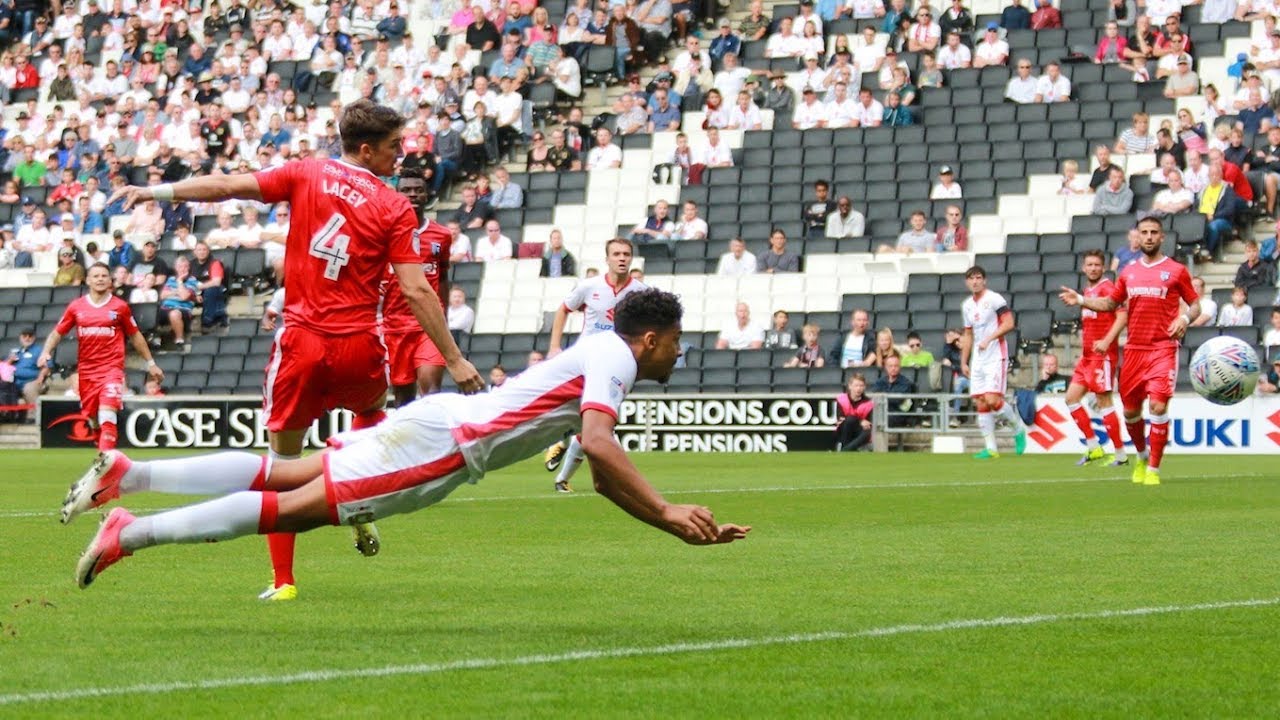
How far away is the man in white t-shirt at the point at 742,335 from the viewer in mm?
30391

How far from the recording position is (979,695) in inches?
246

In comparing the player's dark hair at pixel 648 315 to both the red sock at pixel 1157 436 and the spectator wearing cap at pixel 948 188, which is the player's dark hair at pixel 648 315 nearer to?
the red sock at pixel 1157 436

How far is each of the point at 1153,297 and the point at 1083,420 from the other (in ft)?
17.9

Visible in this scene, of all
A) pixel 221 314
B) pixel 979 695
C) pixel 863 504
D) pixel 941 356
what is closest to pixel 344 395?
pixel 979 695

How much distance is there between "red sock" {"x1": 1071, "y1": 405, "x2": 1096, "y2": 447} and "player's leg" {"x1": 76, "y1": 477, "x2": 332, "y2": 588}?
60.2 feet

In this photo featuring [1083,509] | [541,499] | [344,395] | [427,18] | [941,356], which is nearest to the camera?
[344,395]

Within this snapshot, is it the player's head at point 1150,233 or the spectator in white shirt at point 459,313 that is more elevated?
the player's head at point 1150,233

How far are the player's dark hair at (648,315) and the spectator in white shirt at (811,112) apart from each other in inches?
999

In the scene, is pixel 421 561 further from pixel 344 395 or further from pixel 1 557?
pixel 1 557

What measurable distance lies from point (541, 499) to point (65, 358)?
65.6ft

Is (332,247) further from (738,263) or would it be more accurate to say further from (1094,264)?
(738,263)

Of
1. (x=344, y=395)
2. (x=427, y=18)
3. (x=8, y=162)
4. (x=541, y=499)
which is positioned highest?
(x=427, y=18)

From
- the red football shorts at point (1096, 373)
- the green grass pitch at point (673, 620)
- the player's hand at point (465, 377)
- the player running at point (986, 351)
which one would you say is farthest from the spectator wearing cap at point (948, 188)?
the player's hand at point (465, 377)

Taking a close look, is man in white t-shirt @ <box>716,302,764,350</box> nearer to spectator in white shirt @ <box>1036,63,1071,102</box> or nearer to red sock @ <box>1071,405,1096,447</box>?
spectator in white shirt @ <box>1036,63,1071,102</box>
